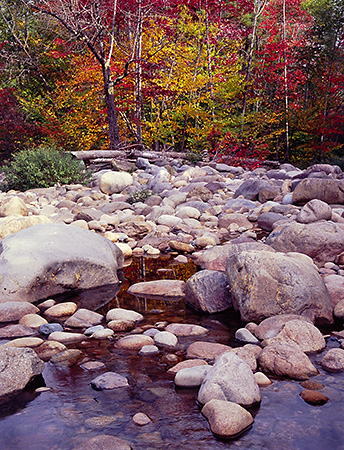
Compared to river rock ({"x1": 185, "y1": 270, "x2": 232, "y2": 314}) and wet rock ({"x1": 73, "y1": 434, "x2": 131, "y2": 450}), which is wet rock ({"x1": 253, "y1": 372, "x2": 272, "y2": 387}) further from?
river rock ({"x1": 185, "y1": 270, "x2": 232, "y2": 314})

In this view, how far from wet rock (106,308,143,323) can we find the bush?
6.32 meters

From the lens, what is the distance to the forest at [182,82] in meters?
12.1

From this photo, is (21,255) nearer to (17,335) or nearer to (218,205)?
(17,335)

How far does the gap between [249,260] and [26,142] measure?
11.7 metres

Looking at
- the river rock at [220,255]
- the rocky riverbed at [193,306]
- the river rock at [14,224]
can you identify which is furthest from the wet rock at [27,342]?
the river rock at [14,224]

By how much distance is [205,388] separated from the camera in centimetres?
221

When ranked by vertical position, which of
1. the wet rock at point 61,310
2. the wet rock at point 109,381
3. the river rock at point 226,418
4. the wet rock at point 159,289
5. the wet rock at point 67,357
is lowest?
the wet rock at point 159,289

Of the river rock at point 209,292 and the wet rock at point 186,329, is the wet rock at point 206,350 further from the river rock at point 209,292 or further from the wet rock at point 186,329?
the river rock at point 209,292

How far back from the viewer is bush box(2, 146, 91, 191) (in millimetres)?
9117

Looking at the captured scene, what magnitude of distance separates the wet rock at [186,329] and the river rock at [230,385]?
2.66ft

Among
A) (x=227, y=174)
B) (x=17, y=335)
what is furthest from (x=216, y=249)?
(x=227, y=174)

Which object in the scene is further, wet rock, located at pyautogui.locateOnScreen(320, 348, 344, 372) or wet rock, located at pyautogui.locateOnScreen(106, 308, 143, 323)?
wet rock, located at pyautogui.locateOnScreen(106, 308, 143, 323)

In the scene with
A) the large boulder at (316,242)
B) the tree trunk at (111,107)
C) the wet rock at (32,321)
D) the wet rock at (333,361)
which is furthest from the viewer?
the tree trunk at (111,107)

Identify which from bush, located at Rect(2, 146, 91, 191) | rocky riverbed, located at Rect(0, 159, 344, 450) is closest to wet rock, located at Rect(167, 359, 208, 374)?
rocky riverbed, located at Rect(0, 159, 344, 450)
